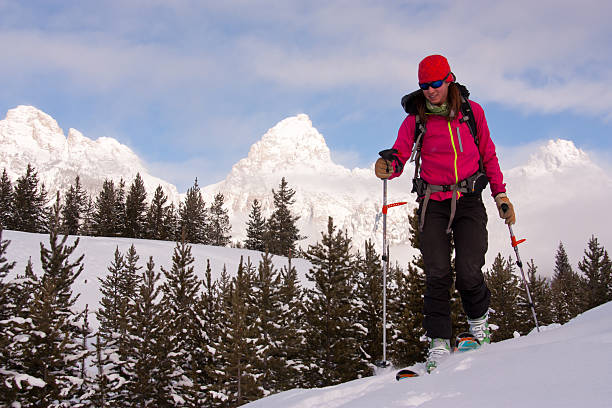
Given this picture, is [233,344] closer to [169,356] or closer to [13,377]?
[169,356]

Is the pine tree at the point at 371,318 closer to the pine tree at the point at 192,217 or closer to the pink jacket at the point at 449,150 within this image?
the pink jacket at the point at 449,150

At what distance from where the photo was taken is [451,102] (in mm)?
3982

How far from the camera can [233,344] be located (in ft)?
66.6

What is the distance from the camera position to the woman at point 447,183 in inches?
154

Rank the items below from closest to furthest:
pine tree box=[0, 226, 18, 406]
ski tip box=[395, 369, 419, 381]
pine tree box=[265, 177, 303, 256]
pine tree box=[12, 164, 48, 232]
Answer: ski tip box=[395, 369, 419, 381], pine tree box=[0, 226, 18, 406], pine tree box=[12, 164, 48, 232], pine tree box=[265, 177, 303, 256]

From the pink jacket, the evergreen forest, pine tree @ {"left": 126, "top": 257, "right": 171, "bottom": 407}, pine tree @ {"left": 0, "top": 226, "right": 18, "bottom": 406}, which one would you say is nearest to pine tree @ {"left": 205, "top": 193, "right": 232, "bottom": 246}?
the evergreen forest

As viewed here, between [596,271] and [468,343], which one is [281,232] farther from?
[468,343]

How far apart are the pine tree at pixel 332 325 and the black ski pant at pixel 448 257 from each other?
19.3 m

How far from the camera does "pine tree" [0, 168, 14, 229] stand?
4969cm

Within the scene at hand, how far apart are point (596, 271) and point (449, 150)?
45.6 meters

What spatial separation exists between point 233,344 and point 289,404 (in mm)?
17764

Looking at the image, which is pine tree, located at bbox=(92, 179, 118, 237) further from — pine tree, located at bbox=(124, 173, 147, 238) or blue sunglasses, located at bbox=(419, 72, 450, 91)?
blue sunglasses, located at bbox=(419, 72, 450, 91)

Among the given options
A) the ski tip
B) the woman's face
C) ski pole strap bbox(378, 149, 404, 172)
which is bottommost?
the ski tip

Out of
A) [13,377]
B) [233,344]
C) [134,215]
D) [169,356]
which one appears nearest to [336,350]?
[233,344]
